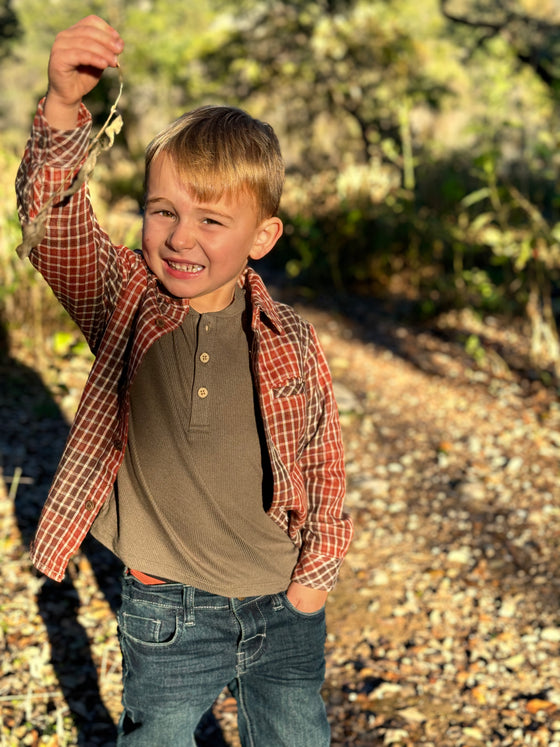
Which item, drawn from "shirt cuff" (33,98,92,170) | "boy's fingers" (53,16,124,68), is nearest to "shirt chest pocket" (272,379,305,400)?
"shirt cuff" (33,98,92,170)

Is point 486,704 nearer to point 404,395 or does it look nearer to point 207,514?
point 207,514

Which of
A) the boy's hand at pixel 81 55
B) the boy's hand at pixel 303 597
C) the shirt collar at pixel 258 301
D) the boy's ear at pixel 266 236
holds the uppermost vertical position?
the boy's hand at pixel 81 55

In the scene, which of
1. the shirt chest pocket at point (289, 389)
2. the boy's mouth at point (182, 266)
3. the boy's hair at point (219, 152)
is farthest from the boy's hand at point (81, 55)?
the shirt chest pocket at point (289, 389)

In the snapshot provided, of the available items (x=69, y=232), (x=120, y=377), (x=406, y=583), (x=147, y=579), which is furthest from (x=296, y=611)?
(x=406, y=583)

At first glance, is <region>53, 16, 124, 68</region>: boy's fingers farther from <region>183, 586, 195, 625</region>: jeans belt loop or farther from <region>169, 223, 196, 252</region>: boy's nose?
<region>183, 586, 195, 625</region>: jeans belt loop

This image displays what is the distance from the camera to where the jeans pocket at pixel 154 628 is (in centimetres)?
157

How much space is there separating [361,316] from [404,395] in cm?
160

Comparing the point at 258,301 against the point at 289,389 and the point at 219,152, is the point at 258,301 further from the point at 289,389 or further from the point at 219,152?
the point at 219,152

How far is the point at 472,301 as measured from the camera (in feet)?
22.2

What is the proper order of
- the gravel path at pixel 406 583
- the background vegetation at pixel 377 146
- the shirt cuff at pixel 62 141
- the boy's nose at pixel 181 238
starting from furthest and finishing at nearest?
the background vegetation at pixel 377 146
the gravel path at pixel 406 583
the boy's nose at pixel 181 238
the shirt cuff at pixel 62 141

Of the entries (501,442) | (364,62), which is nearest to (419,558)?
(501,442)

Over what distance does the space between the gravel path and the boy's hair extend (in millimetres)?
1634

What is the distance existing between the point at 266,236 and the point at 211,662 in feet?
2.82

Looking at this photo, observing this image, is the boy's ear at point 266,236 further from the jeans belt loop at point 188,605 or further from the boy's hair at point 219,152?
the jeans belt loop at point 188,605
